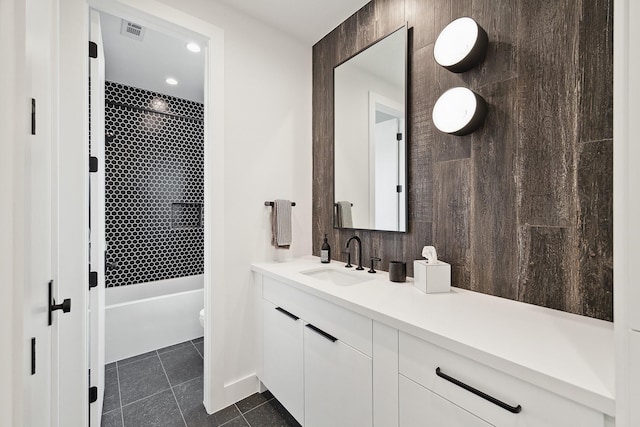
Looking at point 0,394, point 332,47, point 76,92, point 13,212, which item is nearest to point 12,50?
point 13,212

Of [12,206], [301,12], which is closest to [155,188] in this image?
[301,12]

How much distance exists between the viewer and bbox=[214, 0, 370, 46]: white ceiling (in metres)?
1.87

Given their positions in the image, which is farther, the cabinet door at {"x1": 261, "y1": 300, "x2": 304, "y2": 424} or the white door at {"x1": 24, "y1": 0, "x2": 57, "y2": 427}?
the cabinet door at {"x1": 261, "y1": 300, "x2": 304, "y2": 424}

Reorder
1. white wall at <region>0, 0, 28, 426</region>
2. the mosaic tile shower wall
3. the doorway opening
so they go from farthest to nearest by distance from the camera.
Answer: the mosaic tile shower wall < the doorway opening < white wall at <region>0, 0, 28, 426</region>

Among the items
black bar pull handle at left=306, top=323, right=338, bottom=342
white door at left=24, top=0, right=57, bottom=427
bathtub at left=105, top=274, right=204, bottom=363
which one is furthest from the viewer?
bathtub at left=105, top=274, right=204, bottom=363

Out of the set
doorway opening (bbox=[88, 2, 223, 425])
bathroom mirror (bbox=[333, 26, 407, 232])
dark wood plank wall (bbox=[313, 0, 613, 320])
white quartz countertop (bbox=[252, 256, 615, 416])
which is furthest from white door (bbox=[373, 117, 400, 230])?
doorway opening (bbox=[88, 2, 223, 425])

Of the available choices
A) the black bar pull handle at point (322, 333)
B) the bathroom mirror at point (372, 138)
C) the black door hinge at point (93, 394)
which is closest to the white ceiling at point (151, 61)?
the bathroom mirror at point (372, 138)

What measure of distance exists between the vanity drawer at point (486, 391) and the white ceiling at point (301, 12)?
6.75ft

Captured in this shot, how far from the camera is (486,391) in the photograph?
815mm

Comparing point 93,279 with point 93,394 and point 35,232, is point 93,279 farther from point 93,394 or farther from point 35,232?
point 35,232

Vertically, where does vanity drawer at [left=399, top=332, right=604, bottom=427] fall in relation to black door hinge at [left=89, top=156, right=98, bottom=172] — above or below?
below

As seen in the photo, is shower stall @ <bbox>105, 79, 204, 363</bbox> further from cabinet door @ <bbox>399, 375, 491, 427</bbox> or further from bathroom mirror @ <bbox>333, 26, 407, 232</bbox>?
cabinet door @ <bbox>399, 375, 491, 427</bbox>

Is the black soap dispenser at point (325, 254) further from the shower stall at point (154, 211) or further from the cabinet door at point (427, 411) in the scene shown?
the shower stall at point (154, 211)

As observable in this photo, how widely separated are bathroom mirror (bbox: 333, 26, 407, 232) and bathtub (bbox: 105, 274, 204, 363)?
1.82m
